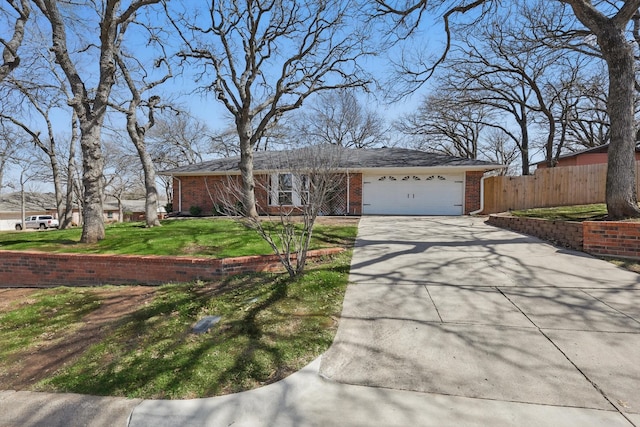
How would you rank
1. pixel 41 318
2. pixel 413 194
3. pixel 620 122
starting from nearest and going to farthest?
pixel 41 318, pixel 620 122, pixel 413 194

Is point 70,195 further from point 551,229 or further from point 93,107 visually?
point 551,229

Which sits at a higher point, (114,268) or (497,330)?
(114,268)

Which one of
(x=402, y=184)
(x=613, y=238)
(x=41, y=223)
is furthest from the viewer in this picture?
(x=41, y=223)

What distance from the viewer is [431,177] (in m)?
14.5

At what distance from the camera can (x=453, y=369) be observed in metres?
2.67

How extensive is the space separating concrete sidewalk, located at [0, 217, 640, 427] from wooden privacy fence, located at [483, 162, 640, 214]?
32.8 feet

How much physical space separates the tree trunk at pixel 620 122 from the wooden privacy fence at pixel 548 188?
22.1ft

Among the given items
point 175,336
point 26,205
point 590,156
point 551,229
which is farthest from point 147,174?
point 26,205

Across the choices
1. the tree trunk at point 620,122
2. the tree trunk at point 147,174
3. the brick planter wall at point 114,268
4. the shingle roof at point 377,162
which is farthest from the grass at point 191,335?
the shingle roof at point 377,162

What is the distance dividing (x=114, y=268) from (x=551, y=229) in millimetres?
9203

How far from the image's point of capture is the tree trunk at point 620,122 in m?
6.61

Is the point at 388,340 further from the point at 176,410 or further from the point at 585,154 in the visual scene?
the point at 585,154

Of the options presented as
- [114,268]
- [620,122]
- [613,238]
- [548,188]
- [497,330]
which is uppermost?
[620,122]

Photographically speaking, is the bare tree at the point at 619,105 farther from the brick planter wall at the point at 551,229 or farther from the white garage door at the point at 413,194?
the white garage door at the point at 413,194
